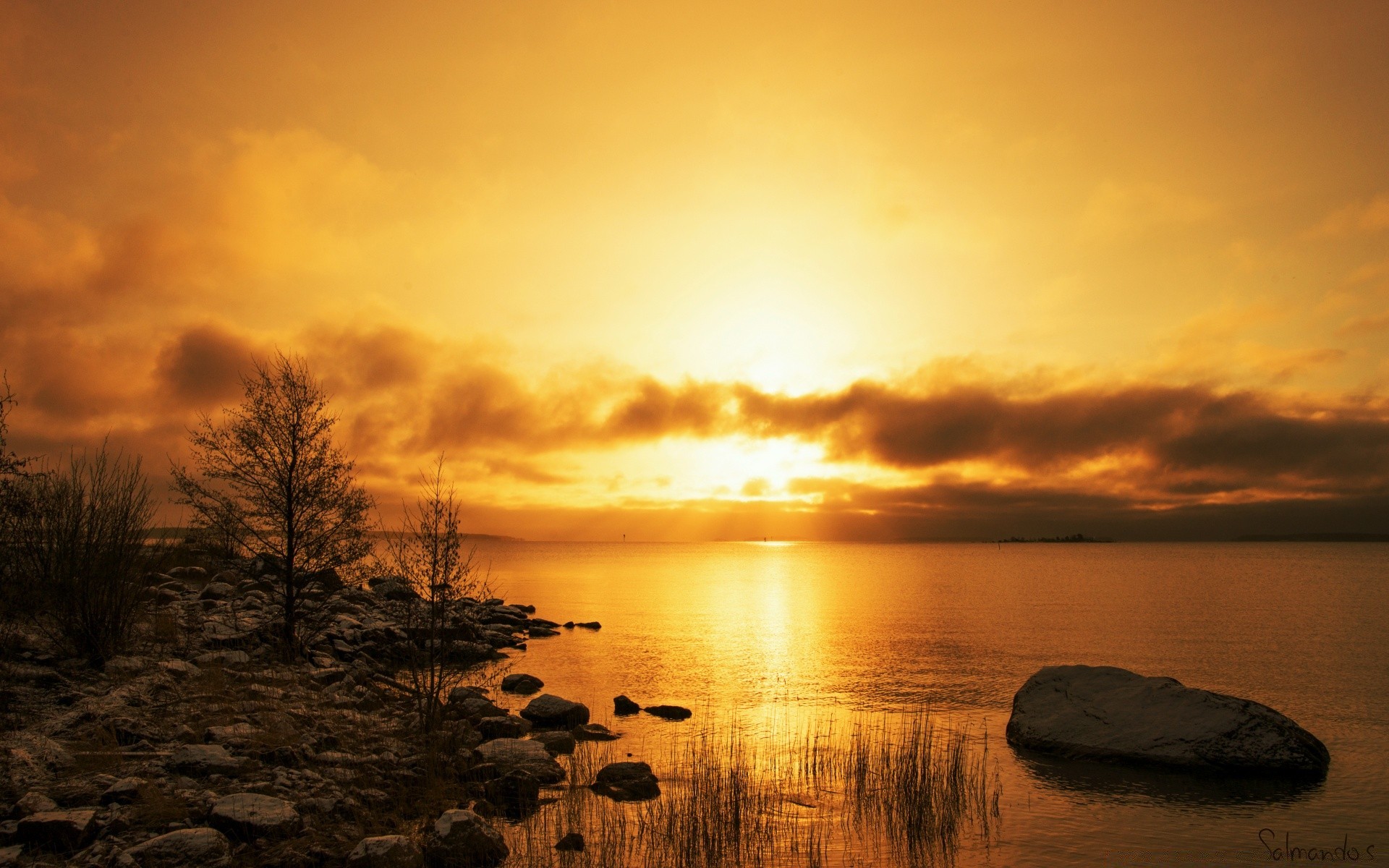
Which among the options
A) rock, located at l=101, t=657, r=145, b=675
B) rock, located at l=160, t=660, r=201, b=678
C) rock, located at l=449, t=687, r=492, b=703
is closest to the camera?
rock, located at l=101, t=657, r=145, b=675

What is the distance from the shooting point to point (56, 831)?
36.2ft

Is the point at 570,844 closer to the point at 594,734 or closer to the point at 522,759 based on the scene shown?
the point at 522,759

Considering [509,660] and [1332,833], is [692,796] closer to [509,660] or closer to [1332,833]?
[1332,833]

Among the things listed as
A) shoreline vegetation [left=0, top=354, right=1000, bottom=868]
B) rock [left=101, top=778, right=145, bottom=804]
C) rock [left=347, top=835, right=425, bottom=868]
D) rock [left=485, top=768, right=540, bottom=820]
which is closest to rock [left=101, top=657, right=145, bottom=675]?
shoreline vegetation [left=0, top=354, right=1000, bottom=868]

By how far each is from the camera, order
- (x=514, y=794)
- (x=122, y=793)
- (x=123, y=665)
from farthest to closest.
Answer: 1. (x=123, y=665)
2. (x=514, y=794)
3. (x=122, y=793)

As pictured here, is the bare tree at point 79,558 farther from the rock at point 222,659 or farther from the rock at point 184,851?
the rock at point 184,851

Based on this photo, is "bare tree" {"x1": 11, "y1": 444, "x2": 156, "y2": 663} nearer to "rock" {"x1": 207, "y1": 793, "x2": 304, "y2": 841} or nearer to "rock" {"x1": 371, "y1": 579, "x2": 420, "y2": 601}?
"rock" {"x1": 207, "y1": 793, "x2": 304, "y2": 841}

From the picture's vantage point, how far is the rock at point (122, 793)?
12.6 meters

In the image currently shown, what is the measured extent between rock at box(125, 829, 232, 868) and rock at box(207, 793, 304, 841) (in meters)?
0.42

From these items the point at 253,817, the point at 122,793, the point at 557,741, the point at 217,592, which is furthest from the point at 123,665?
the point at 217,592

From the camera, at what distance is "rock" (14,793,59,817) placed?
11688 millimetres

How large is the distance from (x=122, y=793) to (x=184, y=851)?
244 centimetres

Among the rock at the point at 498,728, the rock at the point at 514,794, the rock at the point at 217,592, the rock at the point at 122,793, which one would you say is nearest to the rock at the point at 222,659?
the rock at the point at 498,728

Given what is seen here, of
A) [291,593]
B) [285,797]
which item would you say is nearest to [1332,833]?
[285,797]
